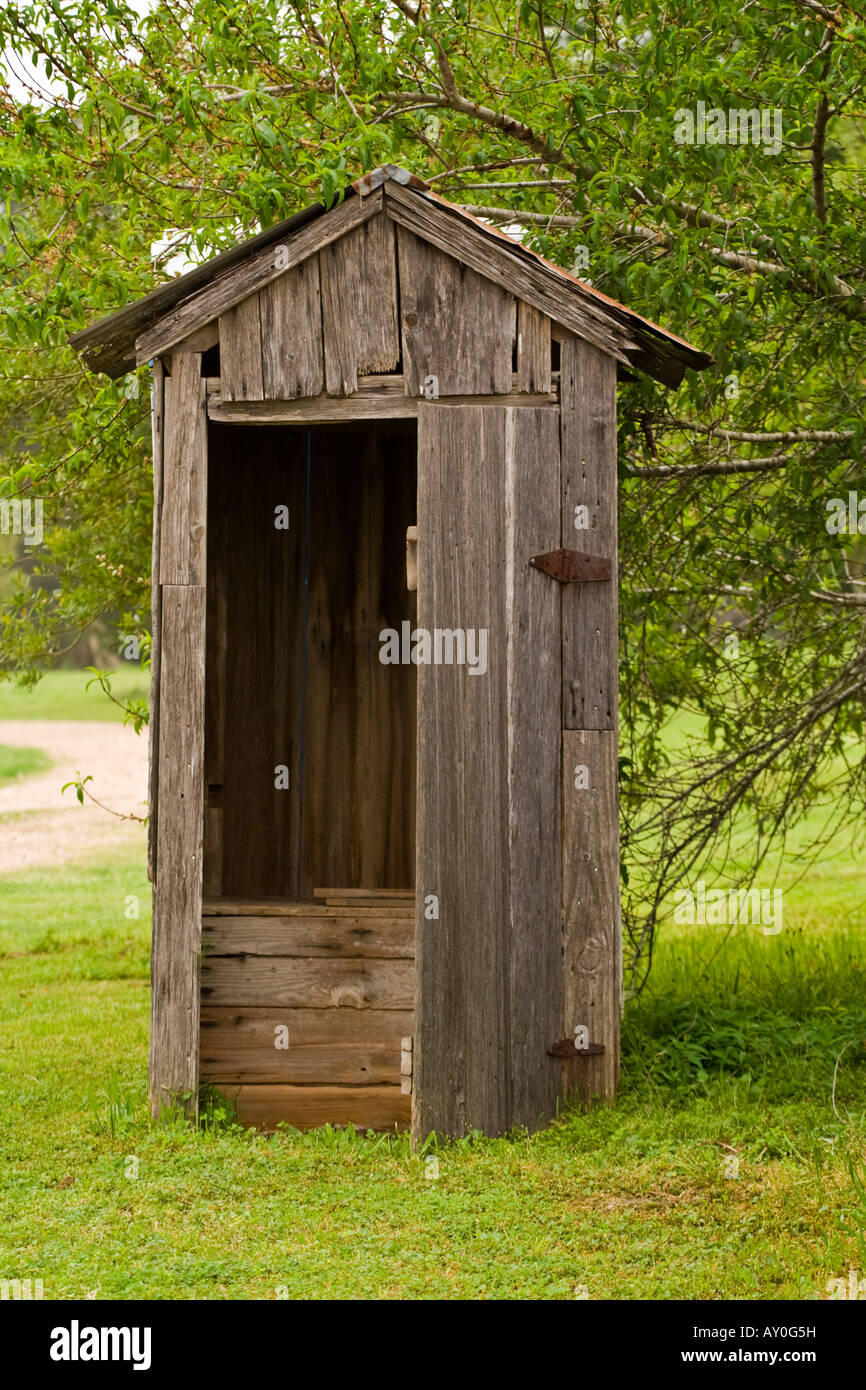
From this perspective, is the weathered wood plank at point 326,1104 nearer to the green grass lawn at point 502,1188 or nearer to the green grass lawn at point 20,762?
the green grass lawn at point 502,1188

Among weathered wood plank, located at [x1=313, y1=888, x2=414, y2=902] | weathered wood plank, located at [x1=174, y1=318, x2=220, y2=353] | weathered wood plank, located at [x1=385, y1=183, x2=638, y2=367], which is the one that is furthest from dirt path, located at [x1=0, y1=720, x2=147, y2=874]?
weathered wood plank, located at [x1=385, y1=183, x2=638, y2=367]

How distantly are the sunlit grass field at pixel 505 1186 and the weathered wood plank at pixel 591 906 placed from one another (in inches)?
10.0

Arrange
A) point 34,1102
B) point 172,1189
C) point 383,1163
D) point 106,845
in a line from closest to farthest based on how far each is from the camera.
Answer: point 172,1189, point 383,1163, point 34,1102, point 106,845

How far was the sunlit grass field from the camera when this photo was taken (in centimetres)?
493

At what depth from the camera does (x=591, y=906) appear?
6.64 meters

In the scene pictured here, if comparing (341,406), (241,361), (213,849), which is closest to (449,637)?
(341,406)

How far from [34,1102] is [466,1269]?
329 cm

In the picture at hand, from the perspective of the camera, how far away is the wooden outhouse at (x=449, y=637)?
6570mm

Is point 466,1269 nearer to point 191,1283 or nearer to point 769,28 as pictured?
point 191,1283

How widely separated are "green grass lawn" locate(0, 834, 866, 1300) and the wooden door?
39 centimetres

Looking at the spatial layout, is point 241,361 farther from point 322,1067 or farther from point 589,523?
point 322,1067

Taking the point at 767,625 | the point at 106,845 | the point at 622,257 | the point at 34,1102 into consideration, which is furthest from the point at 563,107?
the point at 106,845

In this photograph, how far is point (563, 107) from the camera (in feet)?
25.1

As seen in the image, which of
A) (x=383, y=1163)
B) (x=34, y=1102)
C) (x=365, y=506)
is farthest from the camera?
(x=365, y=506)
